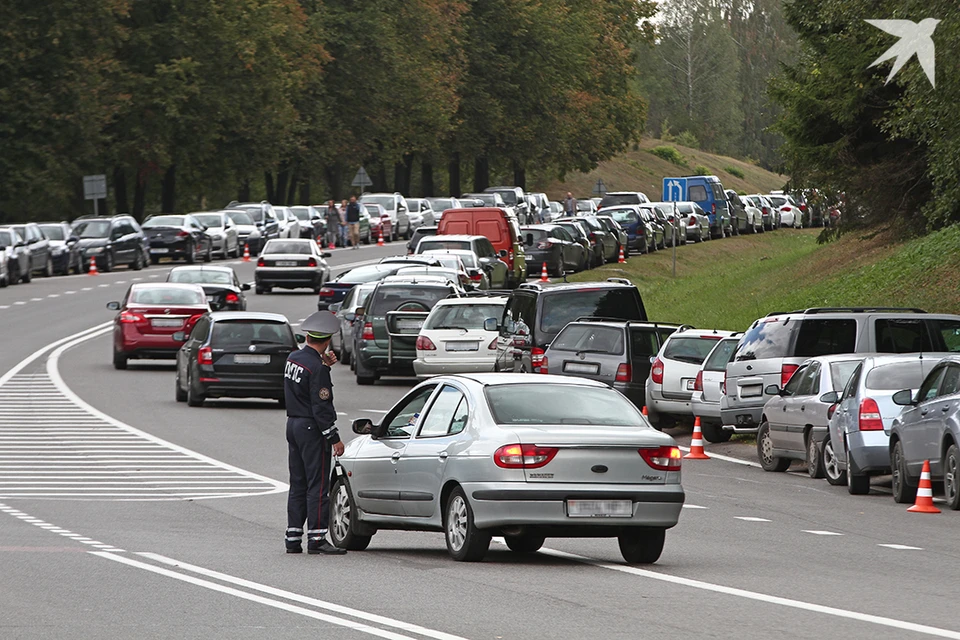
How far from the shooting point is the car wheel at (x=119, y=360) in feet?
115

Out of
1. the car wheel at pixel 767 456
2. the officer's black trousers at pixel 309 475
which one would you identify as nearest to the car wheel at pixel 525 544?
Answer: the officer's black trousers at pixel 309 475

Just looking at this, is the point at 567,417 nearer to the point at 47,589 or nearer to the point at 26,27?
the point at 47,589

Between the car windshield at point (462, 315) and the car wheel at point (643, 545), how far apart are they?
711 inches

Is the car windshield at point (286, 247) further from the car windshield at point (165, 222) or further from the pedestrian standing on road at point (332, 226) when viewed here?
the pedestrian standing on road at point (332, 226)

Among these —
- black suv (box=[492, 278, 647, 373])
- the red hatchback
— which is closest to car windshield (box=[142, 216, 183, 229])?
the red hatchback

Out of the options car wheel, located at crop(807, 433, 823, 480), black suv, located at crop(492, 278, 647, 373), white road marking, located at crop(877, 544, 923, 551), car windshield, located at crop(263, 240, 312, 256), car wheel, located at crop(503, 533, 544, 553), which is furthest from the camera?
car windshield, located at crop(263, 240, 312, 256)

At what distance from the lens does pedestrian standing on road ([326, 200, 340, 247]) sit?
72125 millimetres

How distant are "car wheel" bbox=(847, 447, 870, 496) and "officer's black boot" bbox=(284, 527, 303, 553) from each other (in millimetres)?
A: 7643

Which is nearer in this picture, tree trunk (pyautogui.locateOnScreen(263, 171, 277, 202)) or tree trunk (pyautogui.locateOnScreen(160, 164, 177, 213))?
tree trunk (pyautogui.locateOnScreen(160, 164, 177, 213))

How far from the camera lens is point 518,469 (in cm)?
1245

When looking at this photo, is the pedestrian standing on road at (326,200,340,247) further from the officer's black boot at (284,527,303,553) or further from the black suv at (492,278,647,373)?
the officer's black boot at (284,527,303,553)

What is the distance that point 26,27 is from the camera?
222 feet
